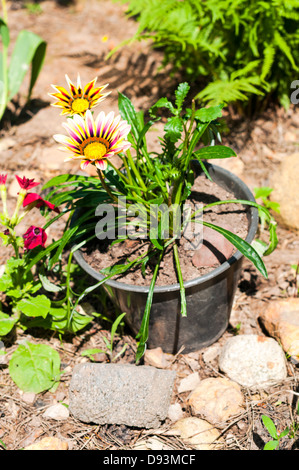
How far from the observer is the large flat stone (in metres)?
1.59

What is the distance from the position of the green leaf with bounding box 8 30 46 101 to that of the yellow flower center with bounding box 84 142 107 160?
1620 mm

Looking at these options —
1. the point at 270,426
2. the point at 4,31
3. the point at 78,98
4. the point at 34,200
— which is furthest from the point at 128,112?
the point at 4,31

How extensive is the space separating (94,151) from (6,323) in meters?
0.85

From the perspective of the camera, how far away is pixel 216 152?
1.55 meters

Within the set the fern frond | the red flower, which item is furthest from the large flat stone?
the fern frond

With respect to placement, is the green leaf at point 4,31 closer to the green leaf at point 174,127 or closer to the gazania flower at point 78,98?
the gazania flower at point 78,98

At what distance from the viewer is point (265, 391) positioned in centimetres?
170

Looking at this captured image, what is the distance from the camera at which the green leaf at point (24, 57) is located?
267 cm

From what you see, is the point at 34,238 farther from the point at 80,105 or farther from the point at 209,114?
the point at 209,114

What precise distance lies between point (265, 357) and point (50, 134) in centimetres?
182

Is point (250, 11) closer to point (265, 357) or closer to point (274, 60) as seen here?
point (274, 60)

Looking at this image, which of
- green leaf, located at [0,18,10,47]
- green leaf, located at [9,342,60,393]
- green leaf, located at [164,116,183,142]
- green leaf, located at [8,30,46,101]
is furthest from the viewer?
green leaf, located at [8,30,46,101]

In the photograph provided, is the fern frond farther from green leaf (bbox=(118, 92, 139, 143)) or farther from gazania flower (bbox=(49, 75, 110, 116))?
gazania flower (bbox=(49, 75, 110, 116))
